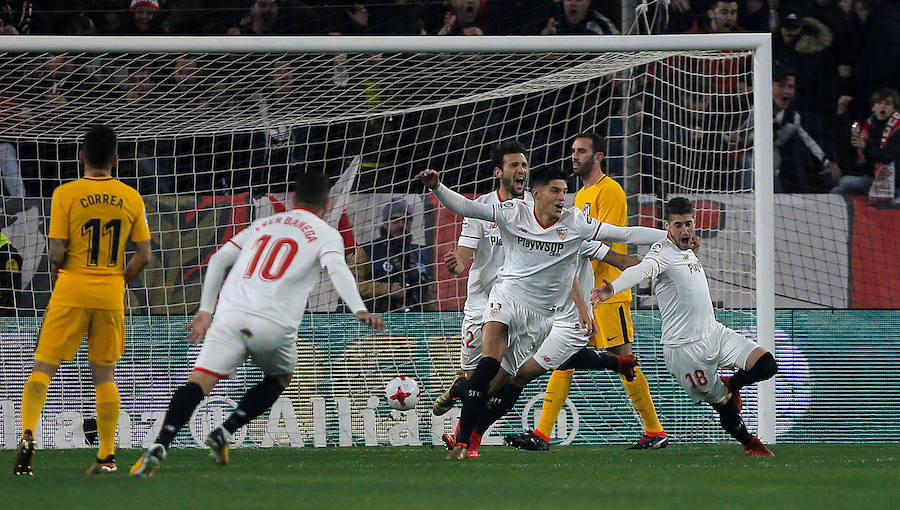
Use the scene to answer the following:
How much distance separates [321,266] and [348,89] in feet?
14.8

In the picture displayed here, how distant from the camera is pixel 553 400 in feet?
29.3

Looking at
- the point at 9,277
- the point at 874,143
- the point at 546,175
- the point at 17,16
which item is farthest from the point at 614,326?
the point at 17,16

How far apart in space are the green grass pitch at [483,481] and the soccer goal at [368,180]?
1317 mm

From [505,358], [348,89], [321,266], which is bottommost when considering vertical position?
[505,358]

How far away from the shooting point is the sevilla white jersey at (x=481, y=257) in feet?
29.0

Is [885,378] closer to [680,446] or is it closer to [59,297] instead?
[680,446]

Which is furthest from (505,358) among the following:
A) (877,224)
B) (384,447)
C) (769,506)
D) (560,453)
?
(877,224)

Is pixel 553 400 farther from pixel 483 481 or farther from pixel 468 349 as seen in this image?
pixel 483 481

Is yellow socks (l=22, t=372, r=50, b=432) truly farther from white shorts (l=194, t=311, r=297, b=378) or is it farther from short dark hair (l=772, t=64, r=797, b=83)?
short dark hair (l=772, t=64, r=797, b=83)

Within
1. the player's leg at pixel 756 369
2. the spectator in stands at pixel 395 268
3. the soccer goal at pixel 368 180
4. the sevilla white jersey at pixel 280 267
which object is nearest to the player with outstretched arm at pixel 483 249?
the soccer goal at pixel 368 180

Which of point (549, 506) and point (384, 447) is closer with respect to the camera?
point (549, 506)

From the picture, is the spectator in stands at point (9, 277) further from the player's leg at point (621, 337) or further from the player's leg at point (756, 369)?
the player's leg at point (756, 369)

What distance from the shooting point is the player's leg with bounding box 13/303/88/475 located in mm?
6855

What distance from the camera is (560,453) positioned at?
28.5ft
